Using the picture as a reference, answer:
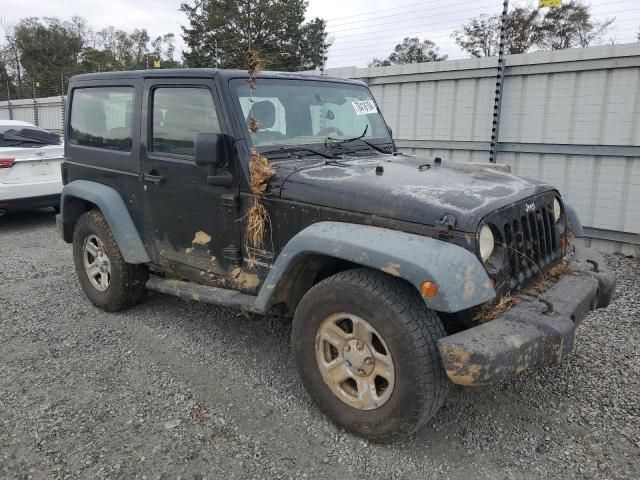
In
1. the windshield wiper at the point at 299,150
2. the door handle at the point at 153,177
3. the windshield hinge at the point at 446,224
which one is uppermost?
the windshield wiper at the point at 299,150

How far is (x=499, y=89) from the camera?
686 cm

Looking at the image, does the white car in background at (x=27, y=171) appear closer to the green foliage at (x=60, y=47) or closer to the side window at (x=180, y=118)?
the side window at (x=180, y=118)

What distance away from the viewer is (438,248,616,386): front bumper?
237 cm

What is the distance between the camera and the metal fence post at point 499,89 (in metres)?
6.65

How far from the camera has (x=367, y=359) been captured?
108 inches

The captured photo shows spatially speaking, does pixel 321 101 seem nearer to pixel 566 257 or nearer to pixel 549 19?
pixel 566 257

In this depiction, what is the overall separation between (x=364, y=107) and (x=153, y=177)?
68.7 inches

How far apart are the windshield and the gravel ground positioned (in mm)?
1578

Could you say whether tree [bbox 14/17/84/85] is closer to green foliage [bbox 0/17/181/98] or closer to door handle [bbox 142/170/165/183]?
green foliage [bbox 0/17/181/98]

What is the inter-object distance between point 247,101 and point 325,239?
50.1 inches

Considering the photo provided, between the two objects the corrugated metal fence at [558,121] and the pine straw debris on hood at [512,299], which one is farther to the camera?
the corrugated metal fence at [558,121]

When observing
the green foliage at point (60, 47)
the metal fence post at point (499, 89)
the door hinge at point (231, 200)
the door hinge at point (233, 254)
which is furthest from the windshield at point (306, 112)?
the green foliage at point (60, 47)

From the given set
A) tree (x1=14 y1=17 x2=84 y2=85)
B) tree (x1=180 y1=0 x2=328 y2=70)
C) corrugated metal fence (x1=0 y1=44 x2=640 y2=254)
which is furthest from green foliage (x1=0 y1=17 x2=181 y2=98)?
corrugated metal fence (x1=0 y1=44 x2=640 y2=254)

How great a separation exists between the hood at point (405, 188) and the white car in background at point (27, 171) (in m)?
6.05
